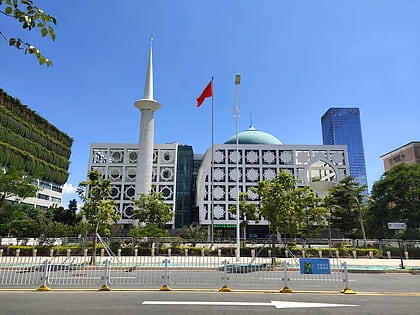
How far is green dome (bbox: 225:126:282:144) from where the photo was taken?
210 feet

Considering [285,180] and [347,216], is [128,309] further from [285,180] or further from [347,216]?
[347,216]

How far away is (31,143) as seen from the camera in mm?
56062

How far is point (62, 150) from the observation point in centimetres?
6731

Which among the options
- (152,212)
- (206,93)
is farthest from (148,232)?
(206,93)

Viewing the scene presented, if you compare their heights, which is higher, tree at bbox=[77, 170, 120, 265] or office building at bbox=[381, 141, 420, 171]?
office building at bbox=[381, 141, 420, 171]

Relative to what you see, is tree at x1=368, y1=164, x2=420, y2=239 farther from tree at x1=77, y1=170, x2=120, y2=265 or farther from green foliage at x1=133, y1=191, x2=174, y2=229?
tree at x1=77, y1=170, x2=120, y2=265

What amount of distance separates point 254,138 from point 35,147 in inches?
1780

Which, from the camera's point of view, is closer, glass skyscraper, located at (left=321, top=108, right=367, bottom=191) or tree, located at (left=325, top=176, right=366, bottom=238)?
tree, located at (left=325, top=176, right=366, bottom=238)

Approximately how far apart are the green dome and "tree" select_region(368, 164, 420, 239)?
29.9 metres

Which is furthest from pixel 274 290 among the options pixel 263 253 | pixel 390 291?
pixel 263 253

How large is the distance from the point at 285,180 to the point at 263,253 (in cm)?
915

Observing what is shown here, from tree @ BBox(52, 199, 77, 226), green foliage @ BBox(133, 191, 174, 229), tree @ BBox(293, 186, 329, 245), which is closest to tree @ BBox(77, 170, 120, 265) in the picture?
green foliage @ BBox(133, 191, 174, 229)

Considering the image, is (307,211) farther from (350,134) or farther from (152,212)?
(350,134)

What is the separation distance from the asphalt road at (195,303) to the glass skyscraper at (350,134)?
176 meters
